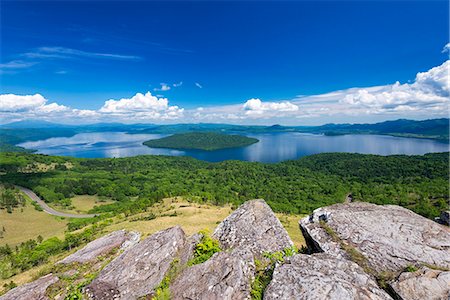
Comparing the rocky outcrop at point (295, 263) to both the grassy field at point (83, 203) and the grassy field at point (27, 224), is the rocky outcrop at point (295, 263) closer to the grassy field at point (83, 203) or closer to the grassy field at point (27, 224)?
the grassy field at point (27, 224)

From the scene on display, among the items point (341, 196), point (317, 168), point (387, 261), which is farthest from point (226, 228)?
point (317, 168)

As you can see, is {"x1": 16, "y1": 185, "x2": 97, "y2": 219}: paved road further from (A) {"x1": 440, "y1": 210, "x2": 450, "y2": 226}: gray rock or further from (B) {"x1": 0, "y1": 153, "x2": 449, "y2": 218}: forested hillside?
(A) {"x1": 440, "y1": 210, "x2": 450, "y2": 226}: gray rock

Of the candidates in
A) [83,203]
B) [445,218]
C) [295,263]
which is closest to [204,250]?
[295,263]

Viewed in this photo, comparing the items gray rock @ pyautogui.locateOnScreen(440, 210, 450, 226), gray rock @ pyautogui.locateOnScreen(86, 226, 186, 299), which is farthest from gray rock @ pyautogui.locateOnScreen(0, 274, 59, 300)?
gray rock @ pyautogui.locateOnScreen(440, 210, 450, 226)

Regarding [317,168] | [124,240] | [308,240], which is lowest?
[317,168]

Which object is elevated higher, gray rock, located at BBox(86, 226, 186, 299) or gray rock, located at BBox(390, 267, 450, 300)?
gray rock, located at BBox(390, 267, 450, 300)

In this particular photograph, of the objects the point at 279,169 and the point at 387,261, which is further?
the point at 279,169

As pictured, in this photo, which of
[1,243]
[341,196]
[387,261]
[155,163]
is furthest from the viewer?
[155,163]

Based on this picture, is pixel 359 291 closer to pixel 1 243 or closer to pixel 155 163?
pixel 1 243
